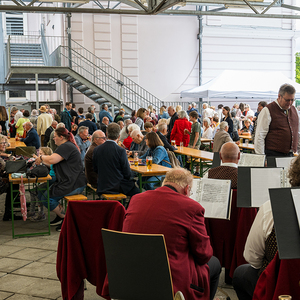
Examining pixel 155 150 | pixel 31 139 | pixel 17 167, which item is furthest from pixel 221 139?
pixel 31 139

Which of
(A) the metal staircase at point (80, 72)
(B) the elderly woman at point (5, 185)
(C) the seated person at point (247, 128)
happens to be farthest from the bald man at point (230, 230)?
(A) the metal staircase at point (80, 72)

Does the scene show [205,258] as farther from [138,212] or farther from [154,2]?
[154,2]

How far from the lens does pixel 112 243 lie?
2166 millimetres

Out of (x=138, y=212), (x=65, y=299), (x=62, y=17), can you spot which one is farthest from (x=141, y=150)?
(x=62, y=17)

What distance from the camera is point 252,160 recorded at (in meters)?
4.29

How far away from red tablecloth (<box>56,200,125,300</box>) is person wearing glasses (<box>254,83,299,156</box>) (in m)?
2.65

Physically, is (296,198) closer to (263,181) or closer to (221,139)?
(263,181)

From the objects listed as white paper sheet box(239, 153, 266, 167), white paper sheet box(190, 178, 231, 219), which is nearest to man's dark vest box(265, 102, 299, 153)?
white paper sheet box(239, 153, 266, 167)

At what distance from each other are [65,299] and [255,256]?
4.94 feet

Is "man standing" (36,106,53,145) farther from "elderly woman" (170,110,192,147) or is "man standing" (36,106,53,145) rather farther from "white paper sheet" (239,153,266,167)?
"white paper sheet" (239,153,266,167)

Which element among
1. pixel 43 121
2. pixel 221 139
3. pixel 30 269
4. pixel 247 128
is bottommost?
pixel 30 269

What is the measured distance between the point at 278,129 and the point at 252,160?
789 mm

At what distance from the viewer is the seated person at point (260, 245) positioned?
213 cm

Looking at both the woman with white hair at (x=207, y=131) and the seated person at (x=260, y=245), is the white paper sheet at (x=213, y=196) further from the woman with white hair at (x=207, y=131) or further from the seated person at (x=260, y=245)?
the woman with white hair at (x=207, y=131)
